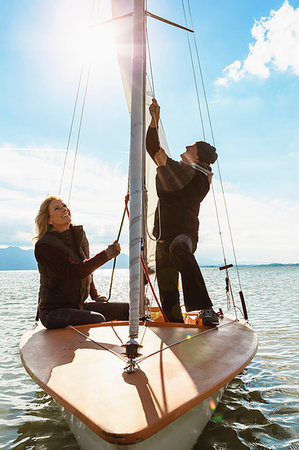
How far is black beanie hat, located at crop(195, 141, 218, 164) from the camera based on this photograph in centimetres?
358

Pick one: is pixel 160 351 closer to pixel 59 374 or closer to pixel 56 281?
pixel 59 374

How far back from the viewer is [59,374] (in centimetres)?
184

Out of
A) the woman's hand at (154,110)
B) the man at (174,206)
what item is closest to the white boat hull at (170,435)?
the man at (174,206)

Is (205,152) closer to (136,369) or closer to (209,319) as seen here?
(209,319)

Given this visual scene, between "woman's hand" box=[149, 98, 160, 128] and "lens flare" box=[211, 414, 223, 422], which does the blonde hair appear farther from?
"lens flare" box=[211, 414, 223, 422]

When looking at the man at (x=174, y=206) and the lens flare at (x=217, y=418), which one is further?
the man at (x=174, y=206)

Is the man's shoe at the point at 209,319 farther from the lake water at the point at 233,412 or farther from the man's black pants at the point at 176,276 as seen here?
the lake water at the point at 233,412

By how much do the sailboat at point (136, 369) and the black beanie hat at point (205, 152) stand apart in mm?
1180

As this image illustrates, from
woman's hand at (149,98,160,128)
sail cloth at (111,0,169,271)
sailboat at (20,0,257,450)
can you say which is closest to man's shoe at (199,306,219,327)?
sailboat at (20,0,257,450)

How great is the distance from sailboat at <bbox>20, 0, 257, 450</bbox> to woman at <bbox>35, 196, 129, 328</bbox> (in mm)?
167

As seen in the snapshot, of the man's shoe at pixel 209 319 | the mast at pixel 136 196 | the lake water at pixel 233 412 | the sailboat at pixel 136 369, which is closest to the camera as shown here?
the sailboat at pixel 136 369

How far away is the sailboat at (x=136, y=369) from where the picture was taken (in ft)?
4.49

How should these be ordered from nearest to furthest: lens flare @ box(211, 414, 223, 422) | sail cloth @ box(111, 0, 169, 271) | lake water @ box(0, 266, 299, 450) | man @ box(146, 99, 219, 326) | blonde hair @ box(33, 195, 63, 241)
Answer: lake water @ box(0, 266, 299, 450), lens flare @ box(211, 414, 223, 422), blonde hair @ box(33, 195, 63, 241), man @ box(146, 99, 219, 326), sail cloth @ box(111, 0, 169, 271)

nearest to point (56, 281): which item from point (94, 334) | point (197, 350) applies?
point (94, 334)
